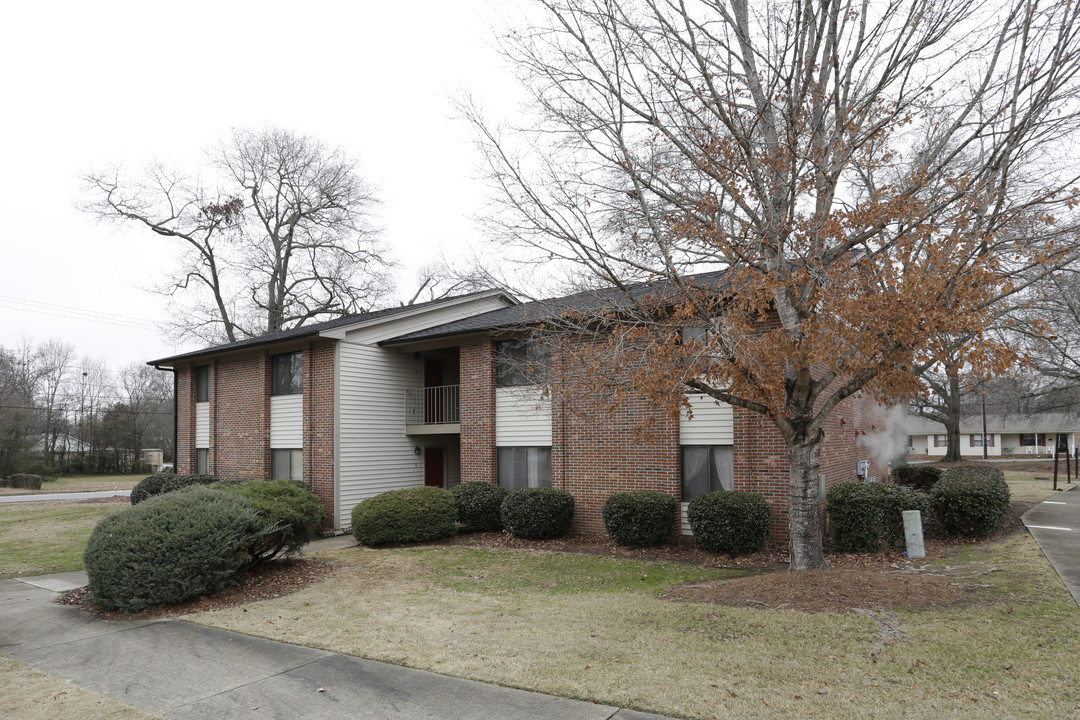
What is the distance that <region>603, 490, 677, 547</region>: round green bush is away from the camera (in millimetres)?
13000

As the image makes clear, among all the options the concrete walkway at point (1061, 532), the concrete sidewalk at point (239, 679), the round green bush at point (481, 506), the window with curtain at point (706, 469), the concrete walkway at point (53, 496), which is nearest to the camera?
the concrete sidewalk at point (239, 679)

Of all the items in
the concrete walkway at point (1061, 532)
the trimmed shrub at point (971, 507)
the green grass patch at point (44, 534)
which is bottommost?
the green grass patch at point (44, 534)

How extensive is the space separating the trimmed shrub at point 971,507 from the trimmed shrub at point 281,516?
11.9 meters

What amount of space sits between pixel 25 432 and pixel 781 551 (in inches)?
1881

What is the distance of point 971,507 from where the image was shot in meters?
12.4

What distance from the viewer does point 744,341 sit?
8328 mm

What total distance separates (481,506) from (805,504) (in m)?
8.35

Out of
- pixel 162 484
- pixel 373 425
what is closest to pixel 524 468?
pixel 373 425

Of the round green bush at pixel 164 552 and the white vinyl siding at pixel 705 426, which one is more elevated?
the white vinyl siding at pixel 705 426

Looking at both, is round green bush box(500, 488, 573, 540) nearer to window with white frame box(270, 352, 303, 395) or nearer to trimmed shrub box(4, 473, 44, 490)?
window with white frame box(270, 352, 303, 395)

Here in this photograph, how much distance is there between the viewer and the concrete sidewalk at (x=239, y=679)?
201 inches

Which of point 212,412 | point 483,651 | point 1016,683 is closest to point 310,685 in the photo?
point 483,651

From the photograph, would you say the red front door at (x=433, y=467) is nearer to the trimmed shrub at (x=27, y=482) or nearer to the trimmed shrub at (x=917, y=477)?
the trimmed shrub at (x=917, y=477)

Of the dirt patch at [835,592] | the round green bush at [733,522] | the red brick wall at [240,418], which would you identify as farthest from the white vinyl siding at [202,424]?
the dirt patch at [835,592]
